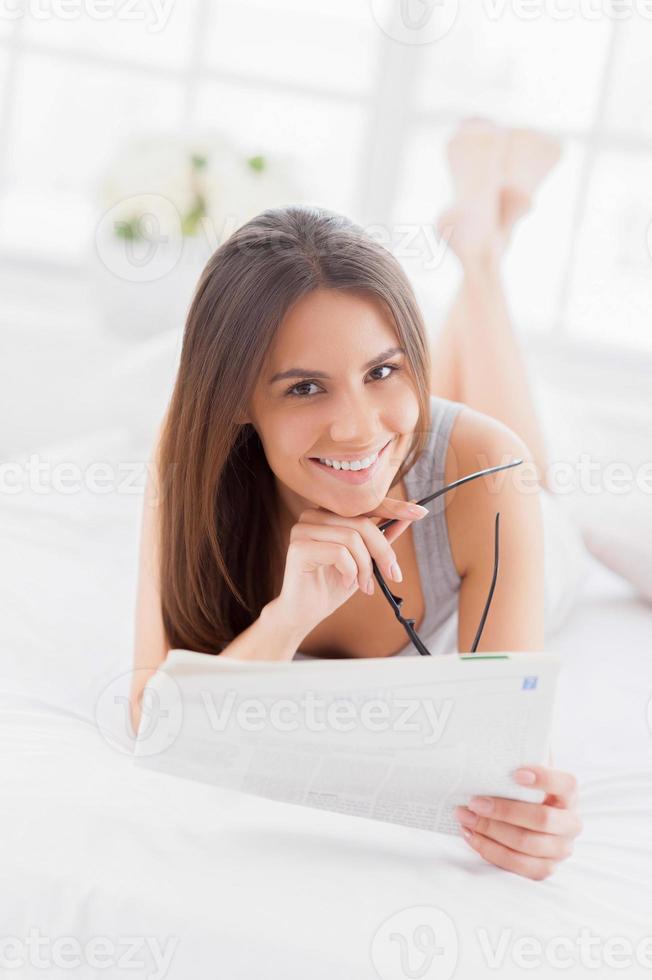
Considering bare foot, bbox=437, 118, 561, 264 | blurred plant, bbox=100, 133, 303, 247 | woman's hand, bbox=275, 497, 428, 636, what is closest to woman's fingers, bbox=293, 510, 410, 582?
woman's hand, bbox=275, 497, 428, 636

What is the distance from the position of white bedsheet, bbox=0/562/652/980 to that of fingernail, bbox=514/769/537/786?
92mm

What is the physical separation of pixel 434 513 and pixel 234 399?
1.07 ft

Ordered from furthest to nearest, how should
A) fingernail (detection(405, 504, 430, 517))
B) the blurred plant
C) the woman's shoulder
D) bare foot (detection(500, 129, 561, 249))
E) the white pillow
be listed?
the blurred plant < bare foot (detection(500, 129, 561, 249)) < the white pillow < the woman's shoulder < fingernail (detection(405, 504, 430, 517))

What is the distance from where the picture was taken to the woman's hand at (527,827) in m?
0.84

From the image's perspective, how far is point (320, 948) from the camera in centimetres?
73

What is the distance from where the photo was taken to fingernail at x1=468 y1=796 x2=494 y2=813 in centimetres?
84

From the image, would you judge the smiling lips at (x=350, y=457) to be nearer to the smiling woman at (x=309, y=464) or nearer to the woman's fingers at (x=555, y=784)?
the smiling woman at (x=309, y=464)

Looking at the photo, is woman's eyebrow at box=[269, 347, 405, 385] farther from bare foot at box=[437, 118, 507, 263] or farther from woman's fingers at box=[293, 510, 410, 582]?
bare foot at box=[437, 118, 507, 263]

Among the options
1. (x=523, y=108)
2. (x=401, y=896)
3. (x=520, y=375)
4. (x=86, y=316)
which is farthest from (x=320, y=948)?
(x=523, y=108)

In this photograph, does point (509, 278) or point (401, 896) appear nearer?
point (401, 896)

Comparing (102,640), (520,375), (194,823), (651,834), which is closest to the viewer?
(194,823)

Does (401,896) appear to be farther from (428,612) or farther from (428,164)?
(428,164)

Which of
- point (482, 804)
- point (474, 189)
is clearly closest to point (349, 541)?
point (482, 804)

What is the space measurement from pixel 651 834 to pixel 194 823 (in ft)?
1.44
